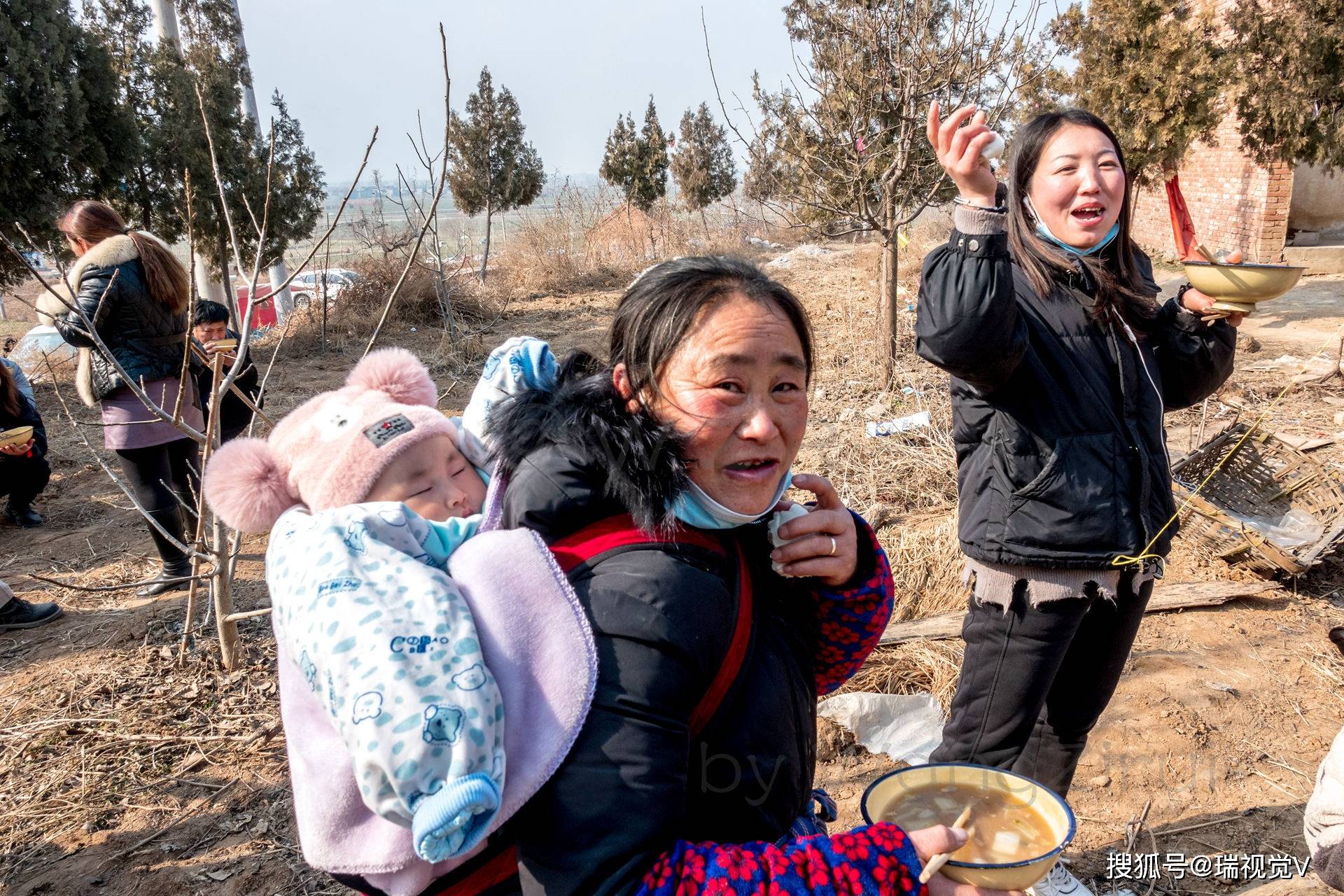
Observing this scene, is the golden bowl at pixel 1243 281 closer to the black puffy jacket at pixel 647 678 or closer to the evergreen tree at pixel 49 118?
the black puffy jacket at pixel 647 678

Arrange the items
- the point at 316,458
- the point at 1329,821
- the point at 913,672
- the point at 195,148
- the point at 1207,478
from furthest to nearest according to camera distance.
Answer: the point at 195,148, the point at 1207,478, the point at 913,672, the point at 1329,821, the point at 316,458

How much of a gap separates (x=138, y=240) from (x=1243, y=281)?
433 centimetres

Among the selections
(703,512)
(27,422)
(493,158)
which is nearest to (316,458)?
(703,512)

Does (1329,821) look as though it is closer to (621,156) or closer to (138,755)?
(138,755)

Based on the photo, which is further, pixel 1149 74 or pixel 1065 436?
pixel 1149 74

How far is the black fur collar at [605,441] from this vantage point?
95 cm

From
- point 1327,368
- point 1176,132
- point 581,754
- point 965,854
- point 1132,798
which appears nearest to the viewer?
point 581,754

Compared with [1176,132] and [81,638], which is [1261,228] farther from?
[81,638]

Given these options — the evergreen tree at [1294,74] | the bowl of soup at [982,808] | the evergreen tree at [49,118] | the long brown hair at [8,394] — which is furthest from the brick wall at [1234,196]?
the evergreen tree at [49,118]

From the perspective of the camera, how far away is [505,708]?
827 mm

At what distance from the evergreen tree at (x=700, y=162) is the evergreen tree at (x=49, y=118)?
19.5m

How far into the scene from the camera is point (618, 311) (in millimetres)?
1115

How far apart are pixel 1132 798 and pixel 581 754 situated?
2.81 meters

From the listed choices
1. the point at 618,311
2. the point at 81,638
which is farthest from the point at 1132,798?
the point at 81,638
